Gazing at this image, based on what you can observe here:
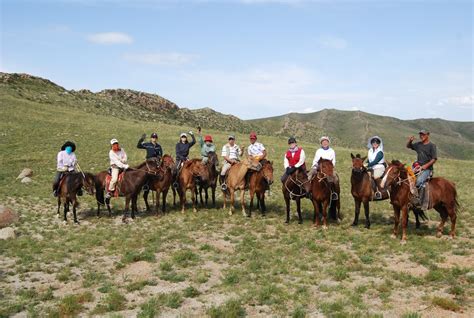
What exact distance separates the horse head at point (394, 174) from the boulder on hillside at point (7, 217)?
44.9ft

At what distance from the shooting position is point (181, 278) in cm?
983

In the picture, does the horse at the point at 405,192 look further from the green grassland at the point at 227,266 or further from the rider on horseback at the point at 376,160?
the rider on horseback at the point at 376,160

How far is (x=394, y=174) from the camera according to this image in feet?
40.7

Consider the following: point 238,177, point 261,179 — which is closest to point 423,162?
point 261,179

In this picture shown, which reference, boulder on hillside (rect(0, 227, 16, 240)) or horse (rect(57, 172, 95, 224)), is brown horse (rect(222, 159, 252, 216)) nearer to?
horse (rect(57, 172, 95, 224))

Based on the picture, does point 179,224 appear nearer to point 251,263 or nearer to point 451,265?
point 251,263

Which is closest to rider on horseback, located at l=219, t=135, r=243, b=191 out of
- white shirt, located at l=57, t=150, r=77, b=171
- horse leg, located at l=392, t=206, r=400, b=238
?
white shirt, located at l=57, t=150, r=77, b=171

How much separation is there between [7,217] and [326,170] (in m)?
12.1

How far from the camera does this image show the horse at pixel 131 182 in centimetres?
1568

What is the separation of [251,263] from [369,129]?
19427cm

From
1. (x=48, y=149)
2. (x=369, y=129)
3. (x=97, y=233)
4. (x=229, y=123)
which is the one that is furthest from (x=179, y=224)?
(x=369, y=129)

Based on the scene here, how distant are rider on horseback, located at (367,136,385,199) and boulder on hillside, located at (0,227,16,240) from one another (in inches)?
503

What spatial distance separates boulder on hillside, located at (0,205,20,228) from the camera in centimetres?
1436

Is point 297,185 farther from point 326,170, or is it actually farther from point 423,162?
point 423,162
